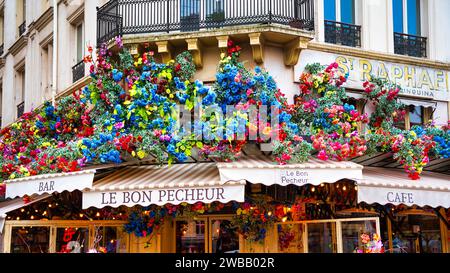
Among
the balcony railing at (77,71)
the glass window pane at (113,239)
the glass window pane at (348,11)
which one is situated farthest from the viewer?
the balcony railing at (77,71)

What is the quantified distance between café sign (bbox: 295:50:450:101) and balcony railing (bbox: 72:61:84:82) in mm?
5513

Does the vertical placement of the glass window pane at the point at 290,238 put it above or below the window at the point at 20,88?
below

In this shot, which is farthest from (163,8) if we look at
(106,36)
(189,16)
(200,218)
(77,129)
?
(200,218)

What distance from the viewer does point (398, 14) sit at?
13672mm

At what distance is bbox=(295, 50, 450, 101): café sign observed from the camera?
40.1 ft

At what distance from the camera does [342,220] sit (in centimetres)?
1087

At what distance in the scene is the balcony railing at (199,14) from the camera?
11570 mm

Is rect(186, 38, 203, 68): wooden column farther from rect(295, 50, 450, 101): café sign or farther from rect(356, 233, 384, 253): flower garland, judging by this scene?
rect(356, 233, 384, 253): flower garland

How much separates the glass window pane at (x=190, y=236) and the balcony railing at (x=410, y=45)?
5.32m

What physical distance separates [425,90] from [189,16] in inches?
195

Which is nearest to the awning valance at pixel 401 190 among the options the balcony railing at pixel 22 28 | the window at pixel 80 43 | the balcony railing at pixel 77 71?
the balcony railing at pixel 77 71

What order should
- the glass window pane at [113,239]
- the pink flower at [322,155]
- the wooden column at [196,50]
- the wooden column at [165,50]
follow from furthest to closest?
the glass window pane at [113,239]
the wooden column at [165,50]
the wooden column at [196,50]
the pink flower at [322,155]

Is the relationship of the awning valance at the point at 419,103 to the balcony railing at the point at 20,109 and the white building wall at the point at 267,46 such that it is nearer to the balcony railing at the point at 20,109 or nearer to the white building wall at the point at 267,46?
the white building wall at the point at 267,46

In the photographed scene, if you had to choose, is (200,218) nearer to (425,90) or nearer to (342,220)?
(342,220)
